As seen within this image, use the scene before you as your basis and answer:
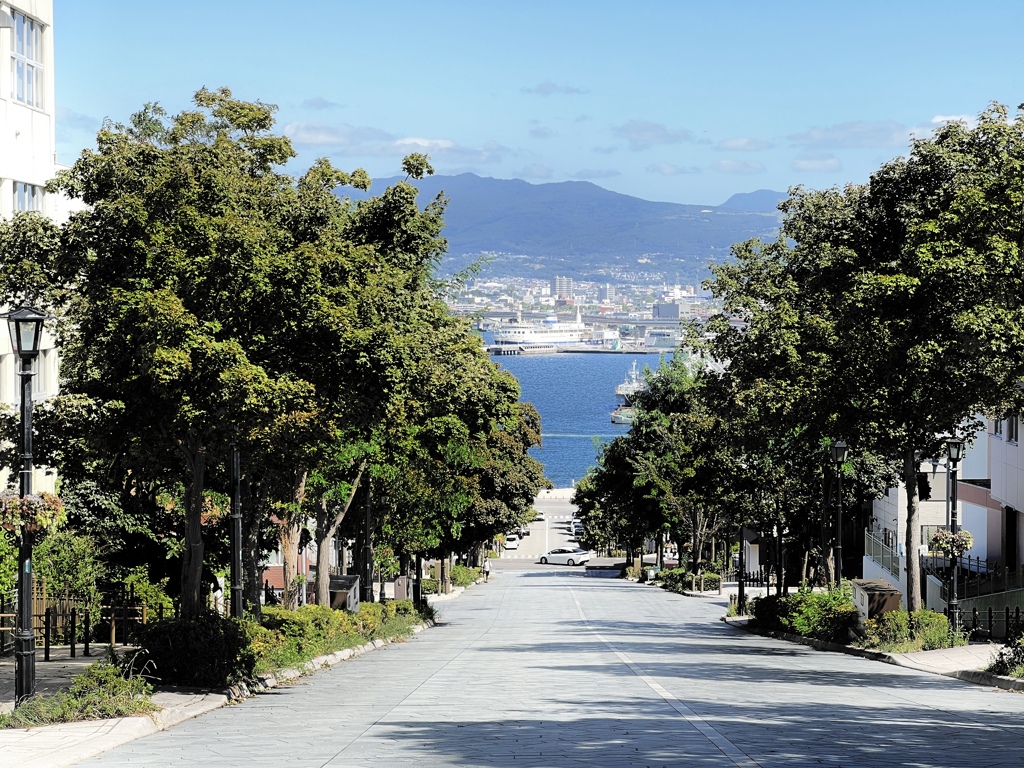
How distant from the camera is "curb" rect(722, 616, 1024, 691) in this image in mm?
20734

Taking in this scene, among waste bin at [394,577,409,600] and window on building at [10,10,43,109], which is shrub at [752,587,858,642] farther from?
window on building at [10,10,43,109]

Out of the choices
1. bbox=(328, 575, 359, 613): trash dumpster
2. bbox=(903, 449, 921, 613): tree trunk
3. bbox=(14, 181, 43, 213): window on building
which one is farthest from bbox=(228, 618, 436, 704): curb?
bbox=(14, 181, 43, 213): window on building

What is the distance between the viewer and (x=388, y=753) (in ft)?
39.9

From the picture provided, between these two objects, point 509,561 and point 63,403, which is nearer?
point 63,403

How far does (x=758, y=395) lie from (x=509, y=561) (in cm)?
10502

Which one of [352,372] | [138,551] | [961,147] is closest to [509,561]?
[138,551]

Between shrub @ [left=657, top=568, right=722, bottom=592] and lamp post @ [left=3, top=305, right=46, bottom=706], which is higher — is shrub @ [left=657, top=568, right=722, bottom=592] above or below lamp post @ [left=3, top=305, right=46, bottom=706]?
below

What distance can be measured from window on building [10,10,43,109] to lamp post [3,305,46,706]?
22.6m

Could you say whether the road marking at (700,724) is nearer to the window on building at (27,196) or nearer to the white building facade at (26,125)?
the white building facade at (26,125)

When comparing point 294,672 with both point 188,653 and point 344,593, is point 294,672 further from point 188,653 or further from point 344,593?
point 344,593

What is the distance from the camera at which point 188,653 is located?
18125 millimetres

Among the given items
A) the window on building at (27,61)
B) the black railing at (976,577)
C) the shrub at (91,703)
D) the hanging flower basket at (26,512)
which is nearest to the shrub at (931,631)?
the black railing at (976,577)

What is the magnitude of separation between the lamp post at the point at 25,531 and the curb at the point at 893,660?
46.3ft

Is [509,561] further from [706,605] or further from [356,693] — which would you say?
[356,693]
